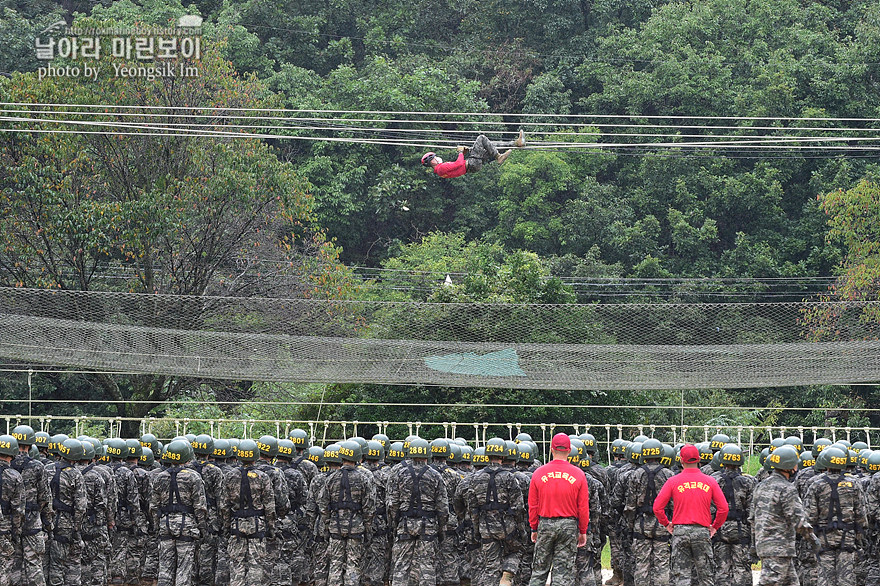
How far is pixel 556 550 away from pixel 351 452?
2258 millimetres

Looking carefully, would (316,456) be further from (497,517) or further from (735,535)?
(735,535)

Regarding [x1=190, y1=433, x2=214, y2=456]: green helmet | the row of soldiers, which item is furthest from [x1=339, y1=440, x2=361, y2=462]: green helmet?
[x1=190, y1=433, x2=214, y2=456]: green helmet

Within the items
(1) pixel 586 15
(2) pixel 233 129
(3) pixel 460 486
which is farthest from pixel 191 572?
(1) pixel 586 15

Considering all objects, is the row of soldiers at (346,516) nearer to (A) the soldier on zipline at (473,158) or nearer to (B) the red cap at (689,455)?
(B) the red cap at (689,455)

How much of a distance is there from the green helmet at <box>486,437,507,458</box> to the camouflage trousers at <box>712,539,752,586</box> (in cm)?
211

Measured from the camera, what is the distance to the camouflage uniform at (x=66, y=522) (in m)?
11.0

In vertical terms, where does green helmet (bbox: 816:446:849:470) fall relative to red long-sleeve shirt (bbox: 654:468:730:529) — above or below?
above

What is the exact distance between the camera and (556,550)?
9.51 metres

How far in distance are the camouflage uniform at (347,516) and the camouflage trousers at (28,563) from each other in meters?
2.50

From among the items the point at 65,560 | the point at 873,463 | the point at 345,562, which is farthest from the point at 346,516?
Answer: the point at 873,463

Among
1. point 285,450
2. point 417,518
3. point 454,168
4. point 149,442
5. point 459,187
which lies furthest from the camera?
point 459,187

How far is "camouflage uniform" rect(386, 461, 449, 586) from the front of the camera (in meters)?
10.8

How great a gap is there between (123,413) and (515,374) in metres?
9.98

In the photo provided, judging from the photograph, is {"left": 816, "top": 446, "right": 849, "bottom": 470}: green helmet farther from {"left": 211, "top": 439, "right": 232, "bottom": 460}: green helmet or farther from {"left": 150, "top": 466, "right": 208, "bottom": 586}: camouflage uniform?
{"left": 150, "top": 466, "right": 208, "bottom": 586}: camouflage uniform
